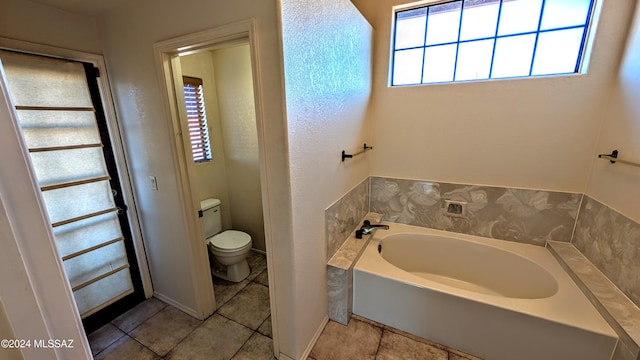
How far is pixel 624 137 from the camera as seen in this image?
5.22ft

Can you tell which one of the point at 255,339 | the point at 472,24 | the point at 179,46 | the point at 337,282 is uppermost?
the point at 472,24

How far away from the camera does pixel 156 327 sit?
1879mm

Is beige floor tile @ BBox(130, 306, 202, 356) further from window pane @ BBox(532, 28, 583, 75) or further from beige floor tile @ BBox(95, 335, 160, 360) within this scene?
window pane @ BBox(532, 28, 583, 75)

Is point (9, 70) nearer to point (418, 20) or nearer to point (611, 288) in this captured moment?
point (418, 20)

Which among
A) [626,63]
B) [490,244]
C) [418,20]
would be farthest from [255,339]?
[626,63]

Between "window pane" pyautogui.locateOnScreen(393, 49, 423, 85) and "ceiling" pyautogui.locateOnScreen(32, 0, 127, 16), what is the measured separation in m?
2.12

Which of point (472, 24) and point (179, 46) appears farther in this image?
point (472, 24)

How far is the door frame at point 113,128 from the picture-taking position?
1447 millimetres

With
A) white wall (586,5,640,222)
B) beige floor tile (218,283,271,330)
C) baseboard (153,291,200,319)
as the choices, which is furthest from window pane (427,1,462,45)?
baseboard (153,291,200,319)

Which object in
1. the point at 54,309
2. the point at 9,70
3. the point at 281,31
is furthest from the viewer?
the point at 9,70

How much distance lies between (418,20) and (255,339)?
116 inches

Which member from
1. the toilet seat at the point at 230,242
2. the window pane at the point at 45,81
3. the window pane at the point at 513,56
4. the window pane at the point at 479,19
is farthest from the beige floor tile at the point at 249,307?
the window pane at the point at 479,19

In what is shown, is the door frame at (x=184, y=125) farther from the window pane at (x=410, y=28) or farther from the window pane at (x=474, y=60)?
the window pane at (x=474, y=60)

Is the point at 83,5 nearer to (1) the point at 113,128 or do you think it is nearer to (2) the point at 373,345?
(1) the point at 113,128
